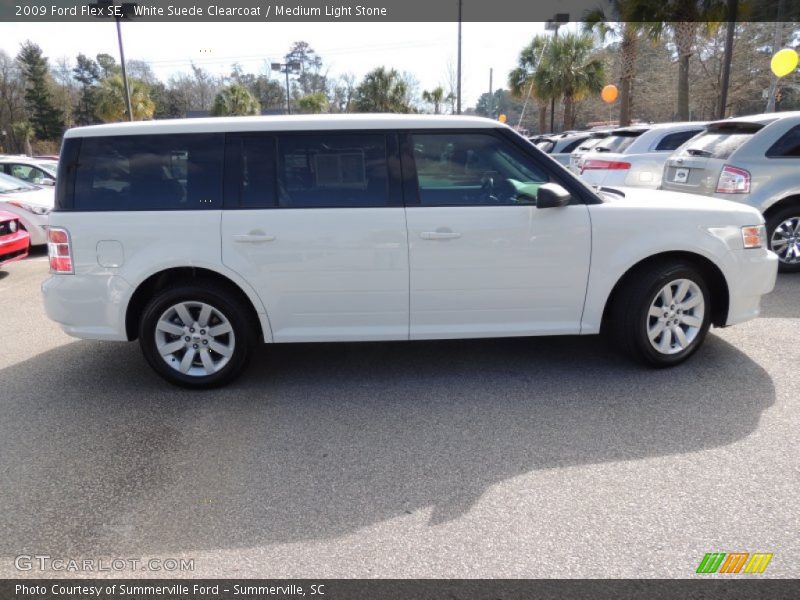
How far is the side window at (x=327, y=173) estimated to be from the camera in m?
3.99

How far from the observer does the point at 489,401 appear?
3961 millimetres

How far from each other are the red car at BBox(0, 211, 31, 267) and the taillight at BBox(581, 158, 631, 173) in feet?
29.3

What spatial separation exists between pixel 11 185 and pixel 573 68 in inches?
1172

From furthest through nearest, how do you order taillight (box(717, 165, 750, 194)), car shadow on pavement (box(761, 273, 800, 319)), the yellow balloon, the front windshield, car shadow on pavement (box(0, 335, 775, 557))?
Answer: the yellow balloon < the front windshield < taillight (box(717, 165, 750, 194)) < car shadow on pavement (box(761, 273, 800, 319)) < car shadow on pavement (box(0, 335, 775, 557))

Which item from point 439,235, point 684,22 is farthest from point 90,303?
point 684,22

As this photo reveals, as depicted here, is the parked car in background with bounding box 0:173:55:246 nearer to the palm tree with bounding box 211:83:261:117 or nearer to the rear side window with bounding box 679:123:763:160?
the rear side window with bounding box 679:123:763:160

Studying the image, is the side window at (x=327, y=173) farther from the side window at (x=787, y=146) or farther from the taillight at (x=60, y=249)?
the side window at (x=787, y=146)

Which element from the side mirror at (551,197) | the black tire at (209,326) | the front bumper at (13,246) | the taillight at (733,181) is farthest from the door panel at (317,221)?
the front bumper at (13,246)

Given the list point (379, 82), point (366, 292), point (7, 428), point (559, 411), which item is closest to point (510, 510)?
point (559, 411)

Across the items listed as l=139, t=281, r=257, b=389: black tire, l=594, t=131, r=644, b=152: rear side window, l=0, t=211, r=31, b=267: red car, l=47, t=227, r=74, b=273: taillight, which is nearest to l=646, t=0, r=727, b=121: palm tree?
l=594, t=131, r=644, b=152: rear side window

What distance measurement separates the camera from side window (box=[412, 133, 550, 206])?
13.3ft

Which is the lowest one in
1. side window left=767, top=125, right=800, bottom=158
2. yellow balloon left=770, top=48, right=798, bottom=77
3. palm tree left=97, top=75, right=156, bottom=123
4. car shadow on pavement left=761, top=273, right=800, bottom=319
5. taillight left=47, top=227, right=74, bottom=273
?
car shadow on pavement left=761, top=273, right=800, bottom=319

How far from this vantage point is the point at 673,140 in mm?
9766

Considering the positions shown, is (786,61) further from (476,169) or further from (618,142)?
(476,169)
